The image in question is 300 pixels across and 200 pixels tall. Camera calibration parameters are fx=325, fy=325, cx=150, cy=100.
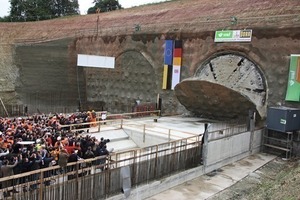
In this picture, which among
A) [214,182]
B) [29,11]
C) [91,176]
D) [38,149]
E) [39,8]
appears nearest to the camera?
[91,176]

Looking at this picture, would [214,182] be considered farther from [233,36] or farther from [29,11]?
[29,11]

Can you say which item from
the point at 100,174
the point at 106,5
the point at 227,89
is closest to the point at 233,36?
the point at 227,89

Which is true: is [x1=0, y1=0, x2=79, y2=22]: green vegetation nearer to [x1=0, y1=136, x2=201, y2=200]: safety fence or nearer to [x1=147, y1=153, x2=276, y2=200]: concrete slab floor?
[x1=147, y1=153, x2=276, y2=200]: concrete slab floor

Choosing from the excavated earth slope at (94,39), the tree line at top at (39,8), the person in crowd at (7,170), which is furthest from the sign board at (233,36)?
the tree line at top at (39,8)

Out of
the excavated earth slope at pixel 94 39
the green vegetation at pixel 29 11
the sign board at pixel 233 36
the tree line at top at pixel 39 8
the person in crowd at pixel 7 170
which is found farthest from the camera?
the tree line at top at pixel 39 8

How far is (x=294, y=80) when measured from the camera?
18578mm

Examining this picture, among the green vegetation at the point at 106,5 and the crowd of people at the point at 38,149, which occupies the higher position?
the green vegetation at the point at 106,5

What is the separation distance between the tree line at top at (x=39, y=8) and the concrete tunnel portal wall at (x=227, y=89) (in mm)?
33251

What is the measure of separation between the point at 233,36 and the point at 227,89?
18.0ft

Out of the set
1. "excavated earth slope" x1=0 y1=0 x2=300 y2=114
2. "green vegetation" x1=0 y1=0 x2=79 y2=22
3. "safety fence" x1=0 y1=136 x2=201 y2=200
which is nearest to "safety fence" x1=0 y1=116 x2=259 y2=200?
"safety fence" x1=0 y1=136 x2=201 y2=200

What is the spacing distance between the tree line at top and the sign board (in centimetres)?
3219

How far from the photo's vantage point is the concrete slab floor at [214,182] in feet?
36.5

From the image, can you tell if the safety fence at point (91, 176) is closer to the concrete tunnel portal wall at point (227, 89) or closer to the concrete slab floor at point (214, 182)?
the concrete slab floor at point (214, 182)

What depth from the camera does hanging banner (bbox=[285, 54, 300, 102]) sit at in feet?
60.4
